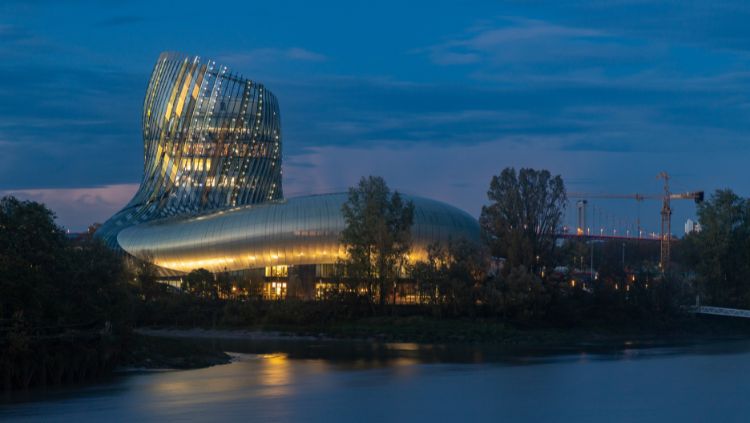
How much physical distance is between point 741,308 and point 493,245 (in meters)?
25.0

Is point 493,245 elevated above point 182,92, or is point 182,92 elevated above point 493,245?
point 182,92

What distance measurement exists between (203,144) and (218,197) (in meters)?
5.42

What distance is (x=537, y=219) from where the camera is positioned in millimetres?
79938

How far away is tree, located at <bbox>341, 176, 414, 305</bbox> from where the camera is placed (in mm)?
77062

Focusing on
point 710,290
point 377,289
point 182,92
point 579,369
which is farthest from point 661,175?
point 579,369

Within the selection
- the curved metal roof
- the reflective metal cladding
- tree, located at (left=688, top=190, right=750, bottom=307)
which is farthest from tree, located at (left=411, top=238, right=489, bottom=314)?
tree, located at (left=688, top=190, right=750, bottom=307)

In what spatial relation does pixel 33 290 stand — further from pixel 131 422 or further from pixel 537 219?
pixel 537 219

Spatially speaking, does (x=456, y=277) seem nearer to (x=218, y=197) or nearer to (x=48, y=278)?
(x=48, y=278)

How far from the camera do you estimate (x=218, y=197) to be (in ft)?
364

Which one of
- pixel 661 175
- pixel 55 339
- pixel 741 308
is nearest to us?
pixel 55 339

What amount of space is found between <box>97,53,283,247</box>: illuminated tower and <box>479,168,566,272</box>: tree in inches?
1477

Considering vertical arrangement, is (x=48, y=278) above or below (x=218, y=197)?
below

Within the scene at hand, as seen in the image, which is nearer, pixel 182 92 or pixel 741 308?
pixel 741 308

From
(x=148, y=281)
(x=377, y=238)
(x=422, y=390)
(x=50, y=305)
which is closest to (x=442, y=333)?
(x=377, y=238)
